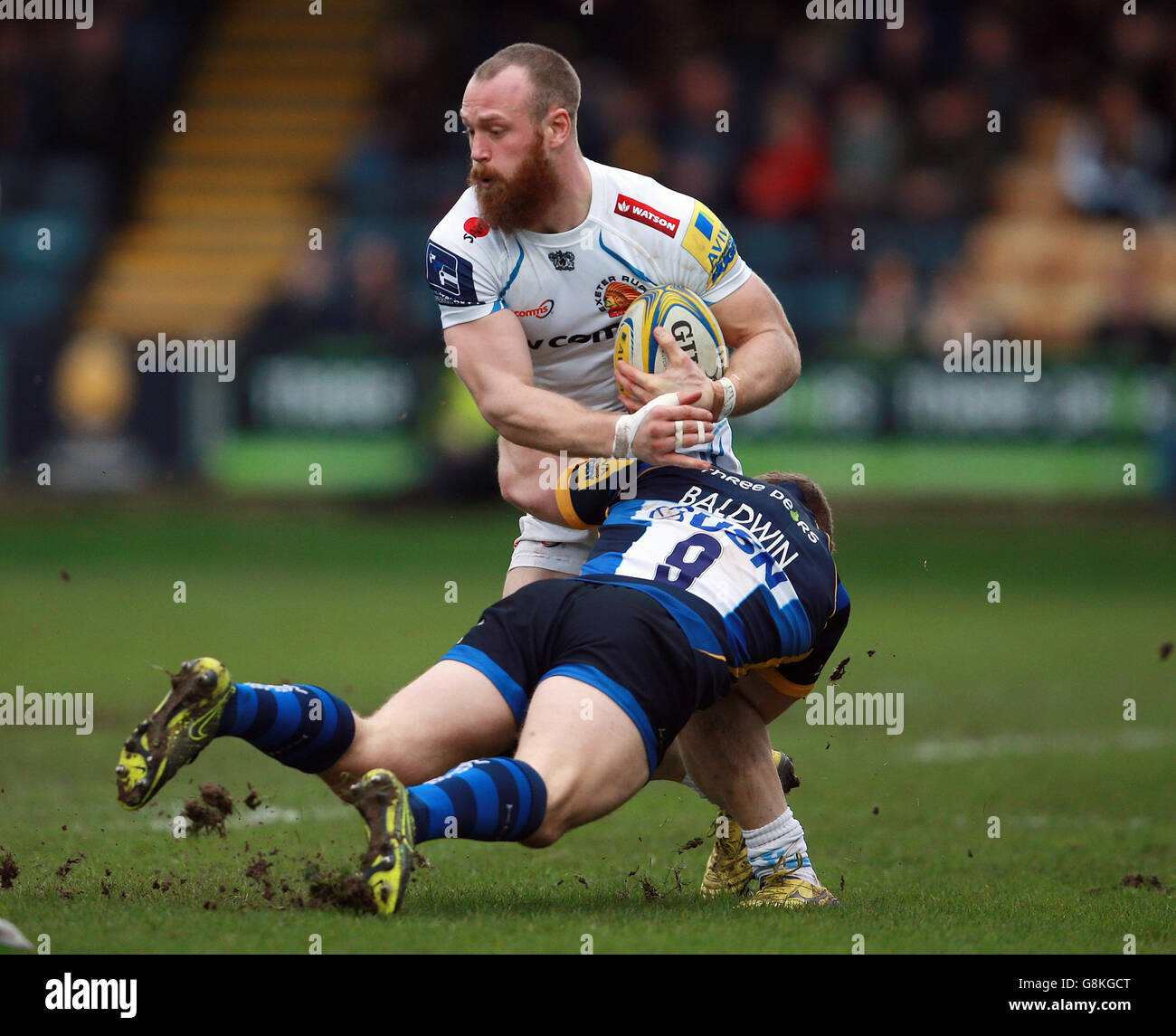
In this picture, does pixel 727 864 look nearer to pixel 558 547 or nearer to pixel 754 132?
pixel 558 547

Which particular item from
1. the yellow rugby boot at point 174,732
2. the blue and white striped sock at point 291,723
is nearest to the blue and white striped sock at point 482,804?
the blue and white striped sock at point 291,723

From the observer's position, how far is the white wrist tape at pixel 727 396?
513cm

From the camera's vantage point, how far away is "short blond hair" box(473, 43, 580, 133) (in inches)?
207

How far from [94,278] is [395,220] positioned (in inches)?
170

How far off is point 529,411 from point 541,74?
1064 millimetres

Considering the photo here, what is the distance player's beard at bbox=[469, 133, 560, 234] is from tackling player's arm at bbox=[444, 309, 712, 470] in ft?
0.97

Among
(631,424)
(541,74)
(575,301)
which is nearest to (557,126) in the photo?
(541,74)

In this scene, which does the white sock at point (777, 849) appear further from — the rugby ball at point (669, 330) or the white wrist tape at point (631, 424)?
the rugby ball at point (669, 330)

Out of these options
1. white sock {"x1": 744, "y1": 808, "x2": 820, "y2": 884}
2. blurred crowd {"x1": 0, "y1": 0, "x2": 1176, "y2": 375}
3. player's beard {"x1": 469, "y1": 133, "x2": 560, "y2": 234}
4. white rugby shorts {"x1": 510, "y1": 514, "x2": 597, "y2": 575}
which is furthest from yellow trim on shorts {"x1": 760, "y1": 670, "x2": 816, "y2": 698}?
blurred crowd {"x1": 0, "y1": 0, "x2": 1176, "y2": 375}

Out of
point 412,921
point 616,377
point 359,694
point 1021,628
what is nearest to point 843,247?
point 1021,628

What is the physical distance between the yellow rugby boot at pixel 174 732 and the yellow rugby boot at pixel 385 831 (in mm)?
477

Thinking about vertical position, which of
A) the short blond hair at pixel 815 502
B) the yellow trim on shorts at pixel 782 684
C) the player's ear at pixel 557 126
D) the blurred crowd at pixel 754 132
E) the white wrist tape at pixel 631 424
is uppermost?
the blurred crowd at pixel 754 132

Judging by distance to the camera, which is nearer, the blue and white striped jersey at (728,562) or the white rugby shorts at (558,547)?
the blue and white striped jersey at (728,562)

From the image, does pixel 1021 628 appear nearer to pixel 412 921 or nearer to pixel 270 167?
pixel 412 921
